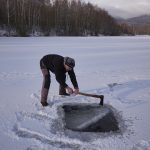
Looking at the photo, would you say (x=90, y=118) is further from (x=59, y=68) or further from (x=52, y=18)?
(x=52, y=18)

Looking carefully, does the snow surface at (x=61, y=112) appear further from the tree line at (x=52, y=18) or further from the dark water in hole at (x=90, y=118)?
the tree line at (x=52, y=18)

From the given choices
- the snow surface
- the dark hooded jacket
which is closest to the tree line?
the snow surface

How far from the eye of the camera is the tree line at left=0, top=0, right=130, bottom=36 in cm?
4297

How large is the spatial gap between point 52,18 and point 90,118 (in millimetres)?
47973

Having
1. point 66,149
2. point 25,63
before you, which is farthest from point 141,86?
point 25,63

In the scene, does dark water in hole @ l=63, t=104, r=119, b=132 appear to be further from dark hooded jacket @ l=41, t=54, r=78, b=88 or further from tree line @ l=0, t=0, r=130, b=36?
tree line @ l=0, t=0, r=130, b=36

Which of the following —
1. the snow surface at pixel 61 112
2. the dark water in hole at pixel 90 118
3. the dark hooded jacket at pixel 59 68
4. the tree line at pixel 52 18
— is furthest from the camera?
the tree line at pixel 52 18

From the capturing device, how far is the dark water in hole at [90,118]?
16.8 feet

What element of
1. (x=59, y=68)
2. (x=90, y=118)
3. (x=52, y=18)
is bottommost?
(x=90, y=118)

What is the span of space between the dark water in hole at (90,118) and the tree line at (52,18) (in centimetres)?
3363

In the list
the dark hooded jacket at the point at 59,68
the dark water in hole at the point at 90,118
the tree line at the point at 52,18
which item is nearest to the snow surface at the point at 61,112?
the dark water in hole at the point at 90,118

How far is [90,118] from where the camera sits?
551 cm

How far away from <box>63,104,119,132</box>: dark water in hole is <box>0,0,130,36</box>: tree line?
33631 millimetres

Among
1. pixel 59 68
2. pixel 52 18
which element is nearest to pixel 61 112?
pixel 59 68
